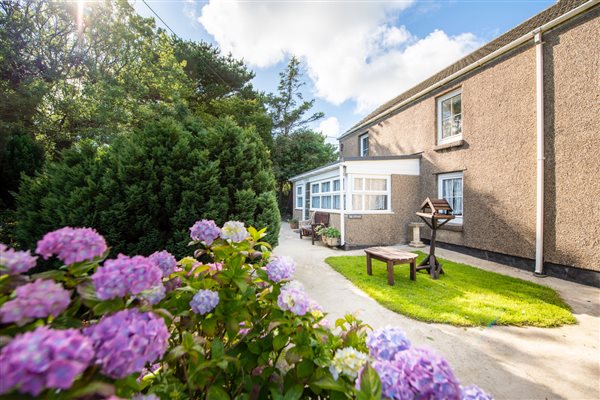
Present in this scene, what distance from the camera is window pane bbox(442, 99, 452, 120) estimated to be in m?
8.74

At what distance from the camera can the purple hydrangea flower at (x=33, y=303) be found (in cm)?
60

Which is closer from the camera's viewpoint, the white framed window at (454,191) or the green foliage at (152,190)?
the green foliage at (152,190)

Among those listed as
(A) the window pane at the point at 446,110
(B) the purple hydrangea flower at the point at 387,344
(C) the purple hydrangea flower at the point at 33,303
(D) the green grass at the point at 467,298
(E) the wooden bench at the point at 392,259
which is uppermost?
(A) the window pane at the point at 446,110

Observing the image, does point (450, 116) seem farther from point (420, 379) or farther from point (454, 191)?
point (420, 379)

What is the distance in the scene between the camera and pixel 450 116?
866 centimetres

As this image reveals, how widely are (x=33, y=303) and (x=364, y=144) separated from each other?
1493cm

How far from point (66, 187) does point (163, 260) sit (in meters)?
3.89

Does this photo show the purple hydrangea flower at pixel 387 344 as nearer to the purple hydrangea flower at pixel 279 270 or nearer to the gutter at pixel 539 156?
the purple hydrangea flower at pixel 279 270

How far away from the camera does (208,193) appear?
3979 mm

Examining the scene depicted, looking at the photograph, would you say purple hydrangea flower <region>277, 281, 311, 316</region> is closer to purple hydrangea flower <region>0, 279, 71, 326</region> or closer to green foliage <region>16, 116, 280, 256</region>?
purple hydrangea flower <region>0, 279, 71, 326</region>

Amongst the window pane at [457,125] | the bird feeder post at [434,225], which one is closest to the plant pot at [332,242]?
the bird feeder post at [434,225]

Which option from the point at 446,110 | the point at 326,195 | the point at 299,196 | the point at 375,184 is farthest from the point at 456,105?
the point at 299,196

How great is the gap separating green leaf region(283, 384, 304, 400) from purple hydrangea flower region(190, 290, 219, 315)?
1.74 feet

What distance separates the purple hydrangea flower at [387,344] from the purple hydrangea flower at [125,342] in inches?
31.5
